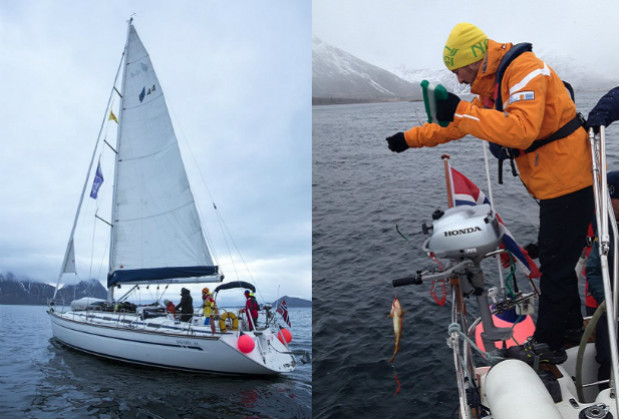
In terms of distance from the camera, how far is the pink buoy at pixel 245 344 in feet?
33.1

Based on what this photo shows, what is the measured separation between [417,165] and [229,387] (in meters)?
9.67

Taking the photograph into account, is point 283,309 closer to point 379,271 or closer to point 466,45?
point 379,271

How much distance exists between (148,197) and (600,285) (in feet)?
44.8

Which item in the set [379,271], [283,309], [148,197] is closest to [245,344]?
[283,309]

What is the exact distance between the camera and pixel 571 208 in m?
2.16

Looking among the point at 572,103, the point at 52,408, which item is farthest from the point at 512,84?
the point at 52,408

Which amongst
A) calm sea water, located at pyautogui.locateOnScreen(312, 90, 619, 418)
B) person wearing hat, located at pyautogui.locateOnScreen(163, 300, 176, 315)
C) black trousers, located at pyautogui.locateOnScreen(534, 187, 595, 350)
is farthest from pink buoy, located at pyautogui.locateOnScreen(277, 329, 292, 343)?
black trousers, located at pyautogui.locateOnScreen(534, 187, 595, 350)

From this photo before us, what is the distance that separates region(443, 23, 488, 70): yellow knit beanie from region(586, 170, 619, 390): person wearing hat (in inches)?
54.8

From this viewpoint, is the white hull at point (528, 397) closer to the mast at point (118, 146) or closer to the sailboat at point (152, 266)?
the sailboat at point (152, 266)

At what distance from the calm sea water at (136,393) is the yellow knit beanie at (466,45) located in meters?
7.51

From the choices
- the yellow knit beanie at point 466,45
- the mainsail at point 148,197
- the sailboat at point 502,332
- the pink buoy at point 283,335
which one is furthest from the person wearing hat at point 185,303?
the yellow knit beanie at point 466,45

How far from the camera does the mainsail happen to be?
44.1 feet

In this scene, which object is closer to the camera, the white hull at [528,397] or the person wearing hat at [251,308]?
the white hull at [528,397]

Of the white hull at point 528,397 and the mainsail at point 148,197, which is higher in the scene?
the mainsail at point 148,197
